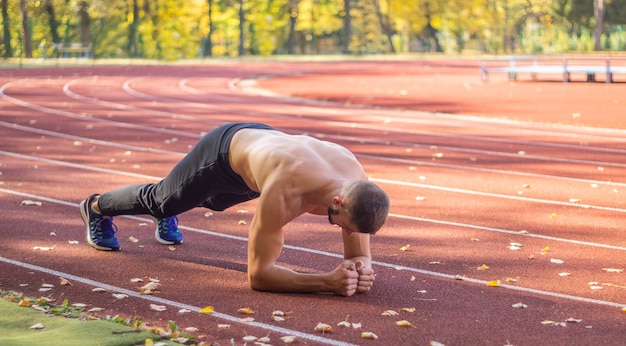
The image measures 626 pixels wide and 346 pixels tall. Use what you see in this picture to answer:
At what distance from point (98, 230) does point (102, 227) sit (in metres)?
0.04

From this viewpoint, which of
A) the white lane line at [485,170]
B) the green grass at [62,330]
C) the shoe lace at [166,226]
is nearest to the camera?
the green grass at [62,330]

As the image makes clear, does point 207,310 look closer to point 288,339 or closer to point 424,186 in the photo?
point 288,339

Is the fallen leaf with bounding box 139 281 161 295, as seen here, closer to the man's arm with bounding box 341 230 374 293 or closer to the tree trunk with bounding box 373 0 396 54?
the man's arm with bounding box 341 230 374 293

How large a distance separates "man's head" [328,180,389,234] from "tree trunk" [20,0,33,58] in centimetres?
3854

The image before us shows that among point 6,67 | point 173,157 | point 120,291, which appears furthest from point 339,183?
point 6,67

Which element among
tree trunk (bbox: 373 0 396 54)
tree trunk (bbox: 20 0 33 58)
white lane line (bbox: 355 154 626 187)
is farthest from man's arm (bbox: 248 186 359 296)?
tree trunk (bbox: 373 0 396 54)

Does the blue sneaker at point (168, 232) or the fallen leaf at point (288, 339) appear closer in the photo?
the fallen leaf at point (288, 339)

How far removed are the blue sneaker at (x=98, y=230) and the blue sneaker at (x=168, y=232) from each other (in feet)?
1.24

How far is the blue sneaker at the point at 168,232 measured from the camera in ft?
23.9

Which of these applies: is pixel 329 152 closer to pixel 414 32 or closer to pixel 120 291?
pixel 120 291

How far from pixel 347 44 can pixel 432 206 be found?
2045 inches

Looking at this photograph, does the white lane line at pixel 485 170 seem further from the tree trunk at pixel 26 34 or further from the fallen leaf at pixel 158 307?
the tree trunk at pixel 26 34

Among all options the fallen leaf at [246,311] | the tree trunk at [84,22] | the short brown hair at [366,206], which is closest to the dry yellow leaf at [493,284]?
the short brown hair at [366,206]

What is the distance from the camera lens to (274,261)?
5.64 m
